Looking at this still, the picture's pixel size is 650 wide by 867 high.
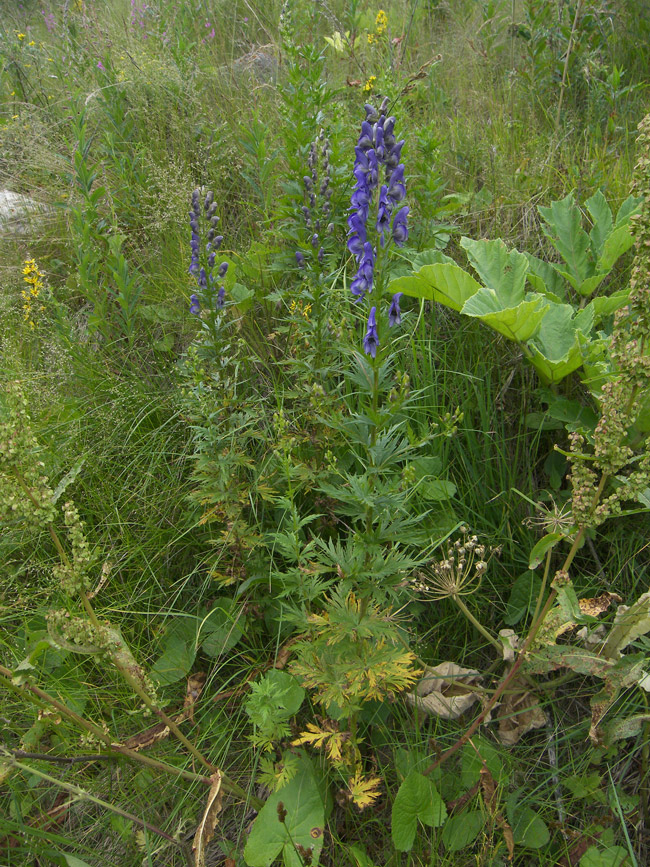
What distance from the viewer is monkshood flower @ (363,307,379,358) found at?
149 centimetres

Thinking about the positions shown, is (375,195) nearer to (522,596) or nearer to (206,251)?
(206,251)

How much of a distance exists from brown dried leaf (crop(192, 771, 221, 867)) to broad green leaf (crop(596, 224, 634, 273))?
2351 mm

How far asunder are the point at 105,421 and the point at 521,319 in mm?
1800

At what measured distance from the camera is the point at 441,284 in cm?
238

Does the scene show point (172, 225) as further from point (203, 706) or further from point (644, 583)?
point (644, 583)

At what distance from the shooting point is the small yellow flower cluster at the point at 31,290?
3.16 metres

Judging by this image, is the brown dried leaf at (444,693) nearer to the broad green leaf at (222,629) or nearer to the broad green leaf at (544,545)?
the broad green leaf at (544,545)

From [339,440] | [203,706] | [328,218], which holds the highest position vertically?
[328,218]

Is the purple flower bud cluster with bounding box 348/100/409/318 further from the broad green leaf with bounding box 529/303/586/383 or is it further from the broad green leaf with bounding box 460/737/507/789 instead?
the broad green leaf with bounding box 460/737/507/789

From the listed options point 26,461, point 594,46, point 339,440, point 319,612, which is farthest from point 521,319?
point 594,46

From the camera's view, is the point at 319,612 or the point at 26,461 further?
the point at 319,612

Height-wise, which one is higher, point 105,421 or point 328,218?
point 328,218

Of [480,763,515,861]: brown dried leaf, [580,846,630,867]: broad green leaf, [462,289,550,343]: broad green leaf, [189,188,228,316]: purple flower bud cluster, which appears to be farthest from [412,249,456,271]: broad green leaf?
[580,846,630,867]: broad green leaf

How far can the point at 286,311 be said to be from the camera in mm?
3078
